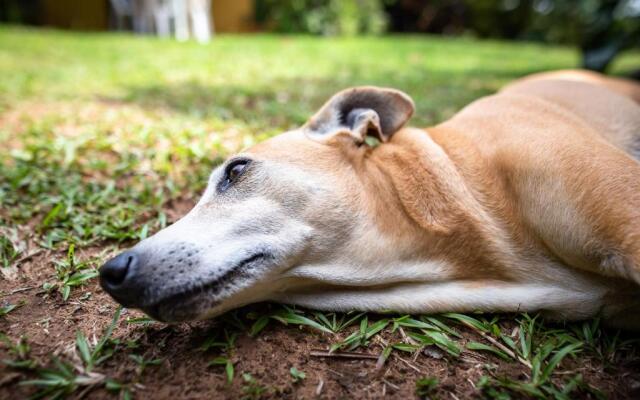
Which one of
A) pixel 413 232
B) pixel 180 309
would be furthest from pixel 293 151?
pixel 180 309

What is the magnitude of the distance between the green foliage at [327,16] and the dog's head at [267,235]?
12.9 meters

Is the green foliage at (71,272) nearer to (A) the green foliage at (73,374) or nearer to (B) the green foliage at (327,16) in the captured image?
(A) the green foliage at (73,374)

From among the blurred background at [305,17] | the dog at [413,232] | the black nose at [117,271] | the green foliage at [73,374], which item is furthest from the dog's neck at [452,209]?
the blurred background at [305,17]

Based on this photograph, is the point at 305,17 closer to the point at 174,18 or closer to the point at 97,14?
the point at 174,18

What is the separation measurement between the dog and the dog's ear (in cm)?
17

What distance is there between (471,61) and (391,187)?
803cm

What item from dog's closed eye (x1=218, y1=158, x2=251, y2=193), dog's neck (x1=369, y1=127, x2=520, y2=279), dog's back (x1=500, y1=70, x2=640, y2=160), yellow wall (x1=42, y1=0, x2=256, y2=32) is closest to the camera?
dog's neck (x1=369, y1=127, x2=520, y2=279)

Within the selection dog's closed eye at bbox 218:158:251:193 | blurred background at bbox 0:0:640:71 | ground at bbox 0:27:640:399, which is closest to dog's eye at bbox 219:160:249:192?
dog's closed eye at bbox 218:158:251:193

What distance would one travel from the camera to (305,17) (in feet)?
47.6

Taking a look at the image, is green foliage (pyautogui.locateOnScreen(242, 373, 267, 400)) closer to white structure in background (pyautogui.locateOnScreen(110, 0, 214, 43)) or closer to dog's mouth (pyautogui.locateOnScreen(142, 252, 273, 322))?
dog's mouth (pyautogui.locateOnScreen(142, 252, 273, 322))

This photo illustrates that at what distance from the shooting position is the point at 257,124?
4.38 meters

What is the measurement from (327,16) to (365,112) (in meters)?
13.0

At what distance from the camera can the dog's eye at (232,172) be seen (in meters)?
2.26

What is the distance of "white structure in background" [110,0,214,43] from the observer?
41.7ft
